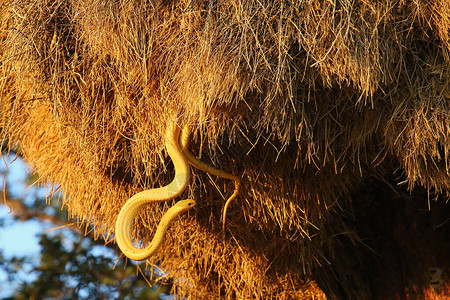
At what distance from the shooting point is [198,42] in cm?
→ 138

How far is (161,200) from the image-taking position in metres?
1.50

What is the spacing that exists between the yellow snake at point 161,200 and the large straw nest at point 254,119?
0.15 feet

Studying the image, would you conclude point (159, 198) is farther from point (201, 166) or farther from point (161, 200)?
point (201, 166)

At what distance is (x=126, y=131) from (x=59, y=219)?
2452 millimetres

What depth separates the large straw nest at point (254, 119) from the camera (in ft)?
4.36

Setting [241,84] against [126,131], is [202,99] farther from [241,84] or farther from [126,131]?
[126,131]

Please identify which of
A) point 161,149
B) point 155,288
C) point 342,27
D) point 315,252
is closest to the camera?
point 342,27

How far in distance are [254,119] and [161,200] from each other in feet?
1.01

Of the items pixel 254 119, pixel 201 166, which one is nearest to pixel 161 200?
pixel 201 166

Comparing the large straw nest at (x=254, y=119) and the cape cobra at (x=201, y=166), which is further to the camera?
the cape cobra at (x=201, y=166)

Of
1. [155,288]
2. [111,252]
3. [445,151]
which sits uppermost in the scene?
[445,151]

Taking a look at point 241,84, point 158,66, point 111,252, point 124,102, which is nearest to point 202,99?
point 241,84

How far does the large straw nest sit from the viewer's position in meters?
1.33

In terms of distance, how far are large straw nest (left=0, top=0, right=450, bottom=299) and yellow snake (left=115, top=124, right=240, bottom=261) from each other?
45 mm
